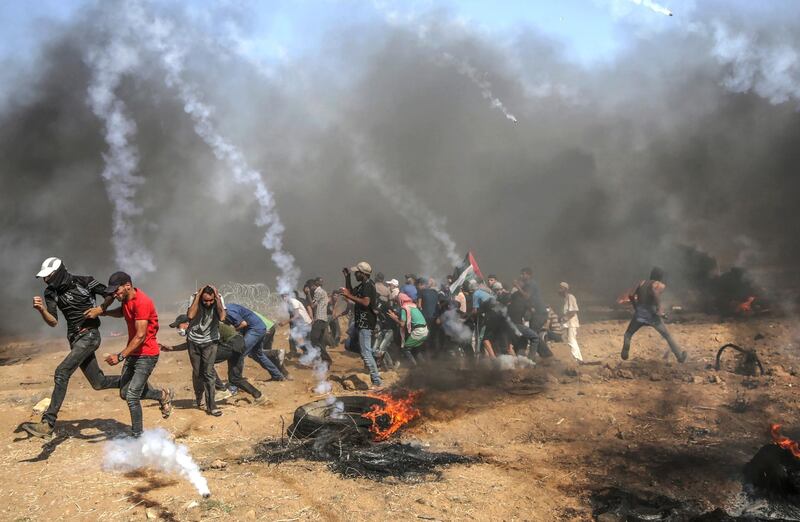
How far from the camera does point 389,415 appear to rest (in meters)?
7.29

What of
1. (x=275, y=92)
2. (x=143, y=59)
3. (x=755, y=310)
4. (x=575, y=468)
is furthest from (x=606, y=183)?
(x=575, y=468)

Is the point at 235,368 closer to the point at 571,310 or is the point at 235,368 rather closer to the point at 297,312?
the point at 297,312

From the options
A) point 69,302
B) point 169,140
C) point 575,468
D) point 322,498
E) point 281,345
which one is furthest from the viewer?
point 169,140

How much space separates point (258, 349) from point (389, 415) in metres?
3.09

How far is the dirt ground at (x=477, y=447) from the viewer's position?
16.4 ft

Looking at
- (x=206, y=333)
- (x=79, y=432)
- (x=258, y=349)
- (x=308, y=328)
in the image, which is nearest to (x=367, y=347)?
(x=258, y=349)

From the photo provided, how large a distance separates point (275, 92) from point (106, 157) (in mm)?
8175

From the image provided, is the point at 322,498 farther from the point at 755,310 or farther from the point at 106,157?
the point at 106,157

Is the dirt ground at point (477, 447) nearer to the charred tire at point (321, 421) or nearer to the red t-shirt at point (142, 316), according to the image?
the charred tire at point (321, 421)

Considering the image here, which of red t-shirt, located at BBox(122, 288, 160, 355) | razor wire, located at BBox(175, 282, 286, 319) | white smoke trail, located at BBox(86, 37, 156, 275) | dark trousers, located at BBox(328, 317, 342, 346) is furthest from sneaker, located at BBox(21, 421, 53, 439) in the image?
white smoke trail, located at BBox(86, 37, 156, 275)

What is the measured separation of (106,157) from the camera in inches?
969

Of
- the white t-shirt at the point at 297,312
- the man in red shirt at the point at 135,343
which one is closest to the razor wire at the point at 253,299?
the white t-shirt at the point at 297,312

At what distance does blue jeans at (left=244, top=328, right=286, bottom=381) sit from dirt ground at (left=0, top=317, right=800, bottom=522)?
246 millimetres

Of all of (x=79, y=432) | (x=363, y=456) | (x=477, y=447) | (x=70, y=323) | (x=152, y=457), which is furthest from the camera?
(x=79, y=432)
